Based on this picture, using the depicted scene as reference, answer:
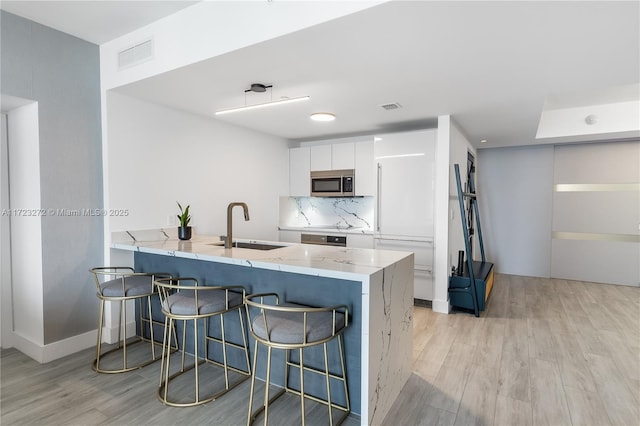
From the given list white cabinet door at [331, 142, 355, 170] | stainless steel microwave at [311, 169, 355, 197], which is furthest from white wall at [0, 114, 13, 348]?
white cabinet door at [331, 142, 355, 170]

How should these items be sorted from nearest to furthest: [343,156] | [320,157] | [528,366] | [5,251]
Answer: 1. [528,366]
2. [5,251]
3. [343,156]
4. [320,157]

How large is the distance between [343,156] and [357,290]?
3.17 metres

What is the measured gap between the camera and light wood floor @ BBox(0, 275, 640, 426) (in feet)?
6.74

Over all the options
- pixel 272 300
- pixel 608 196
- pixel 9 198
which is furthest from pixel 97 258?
pixel 608 196

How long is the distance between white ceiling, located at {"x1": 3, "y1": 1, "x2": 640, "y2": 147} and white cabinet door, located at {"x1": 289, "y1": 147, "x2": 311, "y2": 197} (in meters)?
A: 1.36

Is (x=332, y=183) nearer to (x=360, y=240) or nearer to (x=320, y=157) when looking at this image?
(x=320, y=157)

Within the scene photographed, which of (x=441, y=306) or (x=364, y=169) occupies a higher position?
(x=364, y=169)

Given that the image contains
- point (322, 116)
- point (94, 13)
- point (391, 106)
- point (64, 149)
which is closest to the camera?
point (94, 13)

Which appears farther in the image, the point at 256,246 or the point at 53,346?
the point at 256,246

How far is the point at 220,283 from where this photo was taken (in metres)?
2.68

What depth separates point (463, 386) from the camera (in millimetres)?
2406

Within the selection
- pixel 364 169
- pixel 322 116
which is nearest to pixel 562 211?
pixel 364 169

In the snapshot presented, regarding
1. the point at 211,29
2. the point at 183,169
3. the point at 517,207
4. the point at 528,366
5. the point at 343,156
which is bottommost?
the point at 528,366

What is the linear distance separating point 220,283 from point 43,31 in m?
2.50
